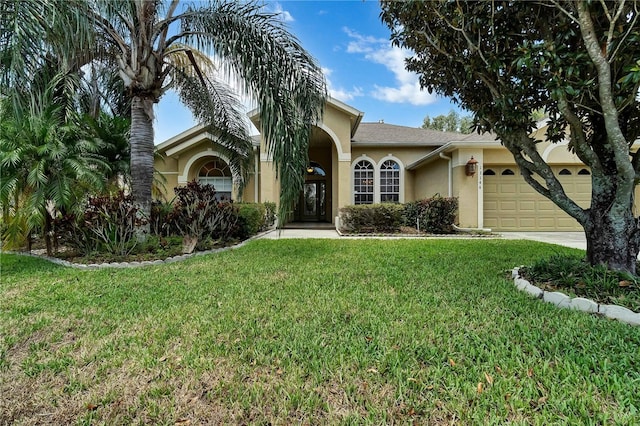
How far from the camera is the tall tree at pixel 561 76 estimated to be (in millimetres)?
3777

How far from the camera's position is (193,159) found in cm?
1480

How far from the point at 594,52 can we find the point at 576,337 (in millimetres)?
3308

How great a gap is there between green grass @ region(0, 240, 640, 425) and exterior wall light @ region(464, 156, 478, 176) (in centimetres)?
794

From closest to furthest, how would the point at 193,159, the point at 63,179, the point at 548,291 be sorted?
the point at 548,291 → the point at 63,179 → the point at 193,159

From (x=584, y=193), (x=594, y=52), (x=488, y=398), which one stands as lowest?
(x=488, y=398)

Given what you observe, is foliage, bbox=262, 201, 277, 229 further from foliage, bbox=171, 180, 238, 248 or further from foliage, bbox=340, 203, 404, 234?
foliage, bbox=171, 180, 238, 248

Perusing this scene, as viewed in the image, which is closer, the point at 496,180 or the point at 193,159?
the point at 496,180

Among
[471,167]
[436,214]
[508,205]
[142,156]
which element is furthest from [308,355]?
[508,205]

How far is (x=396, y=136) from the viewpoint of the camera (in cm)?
1612

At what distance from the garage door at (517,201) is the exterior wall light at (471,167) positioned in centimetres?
99

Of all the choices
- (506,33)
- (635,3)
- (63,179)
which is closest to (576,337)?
(635,3)

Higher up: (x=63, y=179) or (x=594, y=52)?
(x=594, y=52)

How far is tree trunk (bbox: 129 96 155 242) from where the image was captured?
7.22 metres

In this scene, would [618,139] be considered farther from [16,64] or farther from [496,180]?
[496,180]
